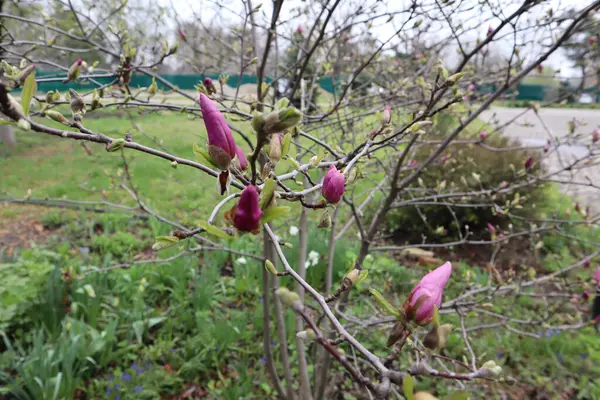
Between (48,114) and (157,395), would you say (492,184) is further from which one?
(48,114)

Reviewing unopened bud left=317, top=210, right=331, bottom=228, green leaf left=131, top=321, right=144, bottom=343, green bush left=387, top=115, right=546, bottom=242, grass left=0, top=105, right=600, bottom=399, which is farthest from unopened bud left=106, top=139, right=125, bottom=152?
green bush left=387, top=115, right=546, bottom=242

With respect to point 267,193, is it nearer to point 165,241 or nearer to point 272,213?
point 272,213

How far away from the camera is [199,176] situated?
595 cm

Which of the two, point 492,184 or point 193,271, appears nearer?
point 193,271

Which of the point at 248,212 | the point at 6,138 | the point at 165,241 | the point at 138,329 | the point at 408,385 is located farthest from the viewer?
the point at 6,138

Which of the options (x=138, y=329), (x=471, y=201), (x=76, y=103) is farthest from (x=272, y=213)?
(x=471, y=201)

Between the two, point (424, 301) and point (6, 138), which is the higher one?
point (6, 138)

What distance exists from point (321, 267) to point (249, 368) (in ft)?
3.03

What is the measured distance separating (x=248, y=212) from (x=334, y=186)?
181 millimetres

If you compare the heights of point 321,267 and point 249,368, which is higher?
point 321,267

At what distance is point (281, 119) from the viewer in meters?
0.42

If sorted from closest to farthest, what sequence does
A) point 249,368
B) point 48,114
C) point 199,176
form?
point 48,114 → point 249,368 → point 199,176

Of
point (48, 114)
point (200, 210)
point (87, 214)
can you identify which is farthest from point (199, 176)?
point (48, 114)

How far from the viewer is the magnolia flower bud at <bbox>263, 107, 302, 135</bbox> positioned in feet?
1.35
